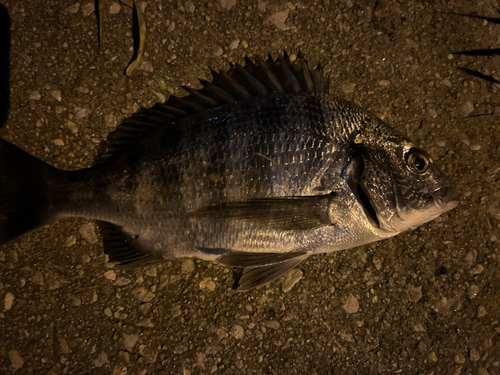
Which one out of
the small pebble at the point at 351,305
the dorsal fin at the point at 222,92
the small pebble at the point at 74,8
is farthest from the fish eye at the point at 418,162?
the small pebble at the point at 74,8

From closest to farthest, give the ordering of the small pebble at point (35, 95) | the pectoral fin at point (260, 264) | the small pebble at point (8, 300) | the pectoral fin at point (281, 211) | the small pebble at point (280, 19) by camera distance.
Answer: the pectoral fin at point (281, 211), the pectoral fin at point (260, 264), the small pebble at point (8, 300), the small pebble at point (35, 95), the small pebble at point (280, 19)

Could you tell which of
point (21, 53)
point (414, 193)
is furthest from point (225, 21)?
point (414, 193)

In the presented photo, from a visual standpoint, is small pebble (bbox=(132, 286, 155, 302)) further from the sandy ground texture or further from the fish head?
the fish head

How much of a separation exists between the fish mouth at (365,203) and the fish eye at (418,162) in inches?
13.3

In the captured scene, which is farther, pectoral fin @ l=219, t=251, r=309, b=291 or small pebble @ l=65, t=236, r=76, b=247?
small pebble @ l=65, t=236, r=76, b=247

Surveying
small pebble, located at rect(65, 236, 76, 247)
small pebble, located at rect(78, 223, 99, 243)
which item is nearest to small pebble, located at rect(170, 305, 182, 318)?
small pebble, located at rect(78, 223, 99, 243)

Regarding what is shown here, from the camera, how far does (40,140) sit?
2320 mm

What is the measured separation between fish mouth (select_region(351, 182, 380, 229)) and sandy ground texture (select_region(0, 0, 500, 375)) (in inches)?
17.7

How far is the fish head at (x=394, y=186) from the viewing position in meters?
1.91

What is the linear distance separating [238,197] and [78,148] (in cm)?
130

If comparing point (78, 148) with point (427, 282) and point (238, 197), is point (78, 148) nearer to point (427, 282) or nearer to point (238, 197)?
point (238, 197)

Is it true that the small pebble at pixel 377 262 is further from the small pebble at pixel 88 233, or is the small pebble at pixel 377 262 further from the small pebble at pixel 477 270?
the small pebble at pixel 88 233

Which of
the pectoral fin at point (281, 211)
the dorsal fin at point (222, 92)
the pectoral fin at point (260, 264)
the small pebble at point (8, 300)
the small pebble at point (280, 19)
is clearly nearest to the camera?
the pectoral fin at point (281, 211)

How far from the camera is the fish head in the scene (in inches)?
75.3
